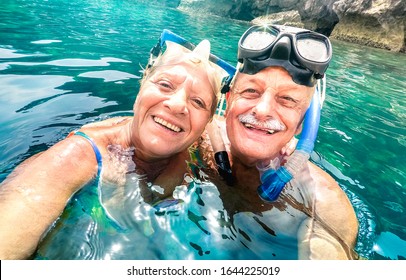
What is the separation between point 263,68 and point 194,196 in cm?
122

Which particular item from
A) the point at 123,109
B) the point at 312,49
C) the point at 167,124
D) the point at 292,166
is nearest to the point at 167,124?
the point at 167,124

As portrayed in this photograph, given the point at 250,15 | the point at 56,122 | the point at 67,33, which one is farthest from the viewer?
the point at 250,15

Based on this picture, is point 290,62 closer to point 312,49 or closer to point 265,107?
point 312,49

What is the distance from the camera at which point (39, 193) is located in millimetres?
1783

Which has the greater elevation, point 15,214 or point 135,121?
point 135,121

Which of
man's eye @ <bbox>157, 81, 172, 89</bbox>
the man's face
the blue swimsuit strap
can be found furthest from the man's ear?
the blue swimsuit strap

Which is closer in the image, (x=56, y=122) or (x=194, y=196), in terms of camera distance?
(x=194, y=196)

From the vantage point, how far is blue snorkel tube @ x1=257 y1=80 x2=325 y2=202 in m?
2.48

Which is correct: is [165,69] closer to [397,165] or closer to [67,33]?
[397,165]

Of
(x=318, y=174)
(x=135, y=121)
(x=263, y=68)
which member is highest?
Result: (x=263, y=68)

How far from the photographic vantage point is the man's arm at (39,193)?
5.34ft

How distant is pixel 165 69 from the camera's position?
251 cm

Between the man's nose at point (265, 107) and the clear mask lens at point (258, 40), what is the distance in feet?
1.53

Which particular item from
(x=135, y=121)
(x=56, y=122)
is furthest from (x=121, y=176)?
(x=56, y=122)
